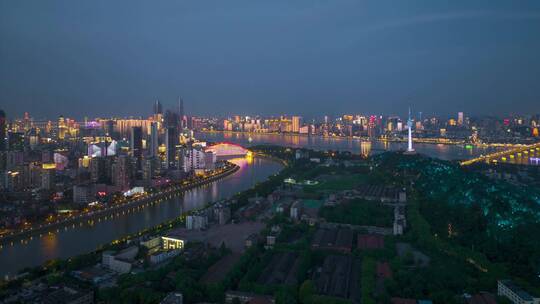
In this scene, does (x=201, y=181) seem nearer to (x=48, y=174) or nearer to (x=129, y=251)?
(x=48, y=174)

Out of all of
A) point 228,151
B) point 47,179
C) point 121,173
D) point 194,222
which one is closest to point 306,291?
point 194,222

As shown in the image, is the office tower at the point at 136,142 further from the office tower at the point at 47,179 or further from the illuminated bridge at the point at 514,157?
the illuminated bridge at the point at 514,157

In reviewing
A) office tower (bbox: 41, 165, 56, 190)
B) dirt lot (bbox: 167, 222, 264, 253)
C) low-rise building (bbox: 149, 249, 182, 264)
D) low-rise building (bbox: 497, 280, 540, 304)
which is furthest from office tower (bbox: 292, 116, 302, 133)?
low-rise building (bbox: 497, 280, 540, 304)

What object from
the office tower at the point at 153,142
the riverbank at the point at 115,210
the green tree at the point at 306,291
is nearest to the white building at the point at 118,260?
the riverbank at the point at 115,210

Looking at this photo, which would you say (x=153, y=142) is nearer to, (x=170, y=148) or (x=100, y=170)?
(x=170, y=148)

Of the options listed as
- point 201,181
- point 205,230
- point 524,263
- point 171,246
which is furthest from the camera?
point 201,181

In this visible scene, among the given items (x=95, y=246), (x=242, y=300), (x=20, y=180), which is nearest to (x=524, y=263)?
(x=242, y=300)
